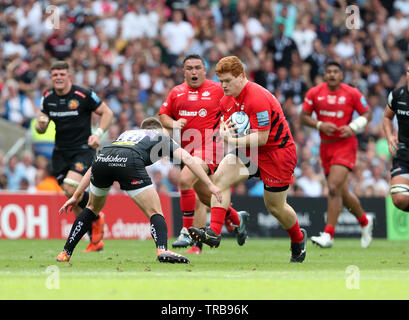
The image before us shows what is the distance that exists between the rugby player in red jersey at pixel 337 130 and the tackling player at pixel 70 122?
12.6 feet

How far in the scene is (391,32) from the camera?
27188 millimetres

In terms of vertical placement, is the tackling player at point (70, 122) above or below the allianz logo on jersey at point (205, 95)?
below

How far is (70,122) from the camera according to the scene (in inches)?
573

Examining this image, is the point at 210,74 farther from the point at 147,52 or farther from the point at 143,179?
the point at 143,179

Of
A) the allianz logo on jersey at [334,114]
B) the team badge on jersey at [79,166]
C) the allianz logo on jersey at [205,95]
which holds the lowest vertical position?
the team badge on jersey at [79,166]

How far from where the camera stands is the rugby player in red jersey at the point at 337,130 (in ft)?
51.3

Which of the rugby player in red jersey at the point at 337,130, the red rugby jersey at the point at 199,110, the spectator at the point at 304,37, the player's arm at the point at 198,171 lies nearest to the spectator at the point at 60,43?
the spectator at the point at 304,37

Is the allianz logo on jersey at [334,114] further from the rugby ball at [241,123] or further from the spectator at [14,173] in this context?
the spectator at [14,173]

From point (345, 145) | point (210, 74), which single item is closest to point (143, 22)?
point (210, 74)

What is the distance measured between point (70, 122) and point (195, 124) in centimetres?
224

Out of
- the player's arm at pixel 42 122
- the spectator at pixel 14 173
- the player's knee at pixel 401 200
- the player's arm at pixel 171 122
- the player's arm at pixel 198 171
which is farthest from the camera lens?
the spectator at pixel 14 173

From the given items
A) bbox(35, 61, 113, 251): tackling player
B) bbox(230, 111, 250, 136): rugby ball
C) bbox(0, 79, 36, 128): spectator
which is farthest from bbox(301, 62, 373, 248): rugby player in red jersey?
bbox(0, 79, 36, 128): spectator

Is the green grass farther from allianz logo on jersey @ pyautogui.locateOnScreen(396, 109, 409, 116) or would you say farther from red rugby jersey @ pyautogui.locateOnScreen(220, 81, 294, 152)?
allianz logo on jersey @ pyautogui.locateOnScreen(396, 109, 409, 116)

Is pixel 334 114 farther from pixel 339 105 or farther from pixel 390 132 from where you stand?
pixel 390 132
